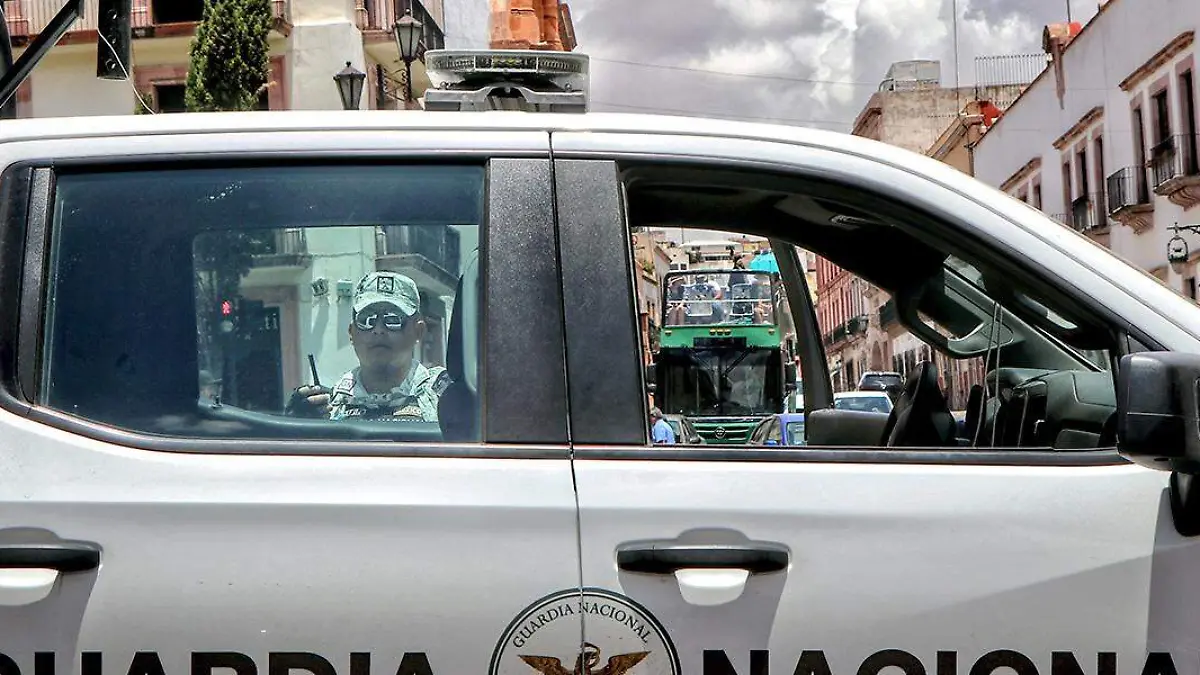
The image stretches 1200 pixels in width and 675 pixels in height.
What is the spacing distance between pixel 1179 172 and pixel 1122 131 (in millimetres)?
4028

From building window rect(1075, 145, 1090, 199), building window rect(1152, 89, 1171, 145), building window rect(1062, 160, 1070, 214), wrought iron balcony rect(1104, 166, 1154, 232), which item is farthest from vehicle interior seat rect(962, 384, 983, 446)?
building window rect(1062, 160, 1070, 214)

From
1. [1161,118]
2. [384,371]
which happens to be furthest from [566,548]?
[1161,118]

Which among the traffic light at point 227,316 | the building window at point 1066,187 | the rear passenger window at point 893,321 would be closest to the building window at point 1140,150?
the building window at point 1066,187

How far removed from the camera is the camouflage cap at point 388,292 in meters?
2.39

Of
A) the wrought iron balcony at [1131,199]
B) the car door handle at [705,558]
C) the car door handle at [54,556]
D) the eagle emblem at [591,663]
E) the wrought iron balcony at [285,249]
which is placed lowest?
the eagle emblem at [591,663]

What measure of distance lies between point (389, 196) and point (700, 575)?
0.76 m

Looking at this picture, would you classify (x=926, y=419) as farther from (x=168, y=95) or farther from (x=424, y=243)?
(x=168, y=95)

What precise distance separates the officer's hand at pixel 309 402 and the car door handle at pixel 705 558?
55 centimetres

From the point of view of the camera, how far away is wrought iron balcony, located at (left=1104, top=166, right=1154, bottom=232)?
31.0 metres

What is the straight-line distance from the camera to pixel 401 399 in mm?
2363

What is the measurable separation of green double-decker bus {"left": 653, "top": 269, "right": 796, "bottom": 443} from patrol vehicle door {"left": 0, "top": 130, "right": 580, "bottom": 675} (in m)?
0.42

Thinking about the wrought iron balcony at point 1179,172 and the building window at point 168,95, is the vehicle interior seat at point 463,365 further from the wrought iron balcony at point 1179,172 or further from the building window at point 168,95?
the wrought iron balcony at point 1179,172

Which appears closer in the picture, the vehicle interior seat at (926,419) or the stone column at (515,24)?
the vehicle interior seat at (926,419)

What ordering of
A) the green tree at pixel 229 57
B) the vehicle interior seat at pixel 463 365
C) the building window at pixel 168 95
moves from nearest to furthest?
the vehicle interior seat at pixel 463 365, the green tree at pixel 229 57, the building window at pixel 168 95
